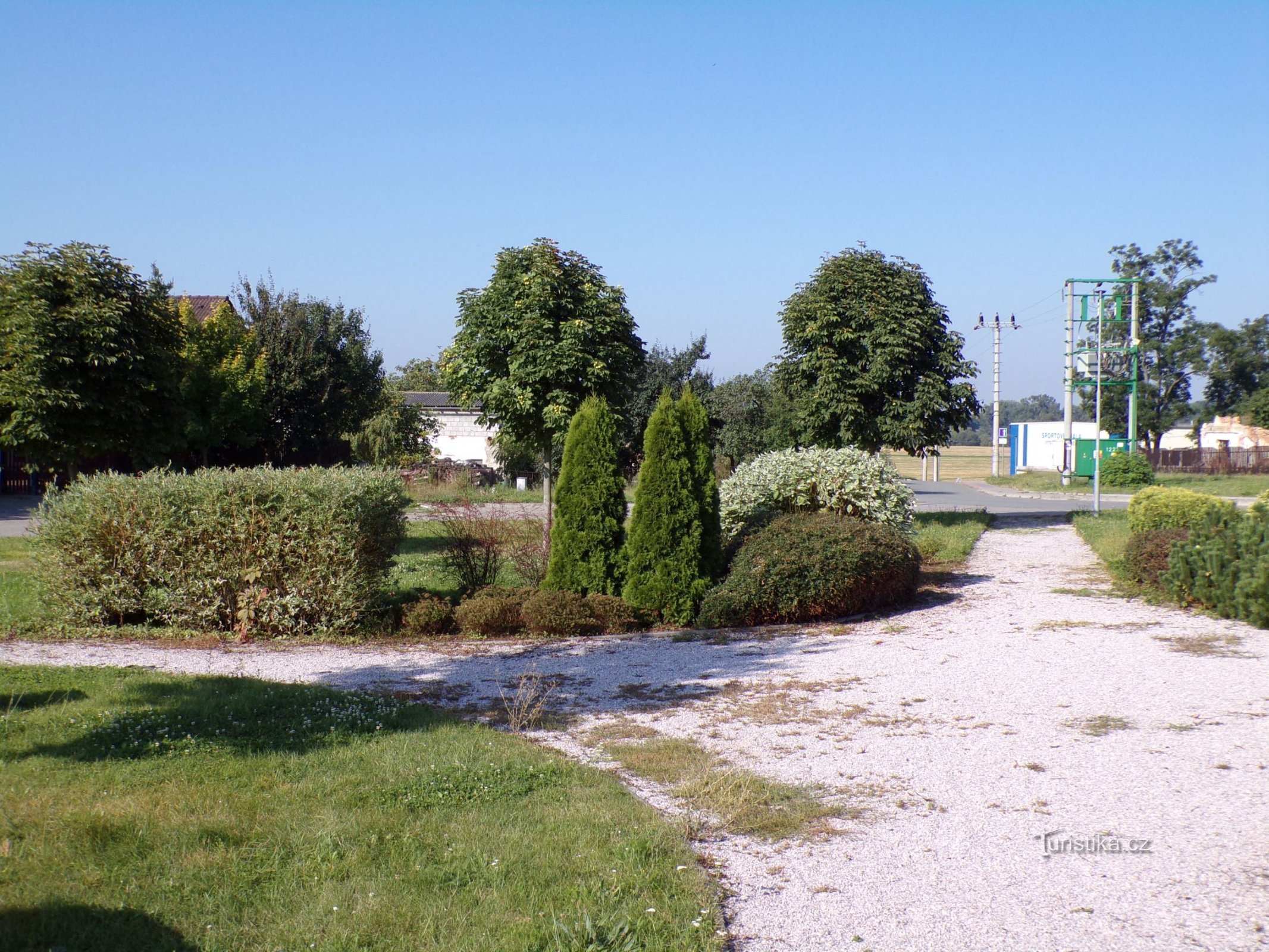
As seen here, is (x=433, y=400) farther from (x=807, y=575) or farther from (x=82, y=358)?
(x=807, y=575)

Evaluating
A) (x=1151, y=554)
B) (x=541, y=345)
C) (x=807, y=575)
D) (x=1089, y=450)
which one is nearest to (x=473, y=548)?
(x=541, y=345)

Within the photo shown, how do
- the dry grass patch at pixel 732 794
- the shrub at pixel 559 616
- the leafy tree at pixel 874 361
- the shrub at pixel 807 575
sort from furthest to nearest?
the leafy tree at pixel 874 361
the shrub at pixel 807 575
the shrub at pixel 559 616
the dry grass patch at pixel 732 794

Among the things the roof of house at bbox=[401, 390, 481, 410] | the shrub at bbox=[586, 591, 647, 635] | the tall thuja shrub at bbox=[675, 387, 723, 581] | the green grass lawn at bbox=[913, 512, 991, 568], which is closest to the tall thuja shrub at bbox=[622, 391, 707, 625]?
the tall thuja shrub at bbox=[675, 387, 723, 581]

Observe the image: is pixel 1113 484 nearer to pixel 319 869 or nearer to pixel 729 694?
pixel 729 694

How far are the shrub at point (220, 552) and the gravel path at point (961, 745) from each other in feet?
2.41

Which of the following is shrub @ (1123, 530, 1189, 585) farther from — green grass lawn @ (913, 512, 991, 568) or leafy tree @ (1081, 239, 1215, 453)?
leafy tree @ (1081, 239, 1215, 453)

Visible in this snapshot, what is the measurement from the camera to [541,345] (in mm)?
13898

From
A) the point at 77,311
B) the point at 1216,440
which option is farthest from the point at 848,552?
the point at 1216,440

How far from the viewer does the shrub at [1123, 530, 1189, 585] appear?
11.5 meters

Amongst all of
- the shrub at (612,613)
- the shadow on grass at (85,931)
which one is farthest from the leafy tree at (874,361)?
the shadow on grass at (85,931)

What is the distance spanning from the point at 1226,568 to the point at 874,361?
1052cm

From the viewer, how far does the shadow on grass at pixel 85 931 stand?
3471 millimetres

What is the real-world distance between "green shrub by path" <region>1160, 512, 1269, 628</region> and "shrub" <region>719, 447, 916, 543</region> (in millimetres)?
3426

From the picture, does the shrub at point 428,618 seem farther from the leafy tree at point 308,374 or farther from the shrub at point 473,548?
the leafy tree at point 308,374
